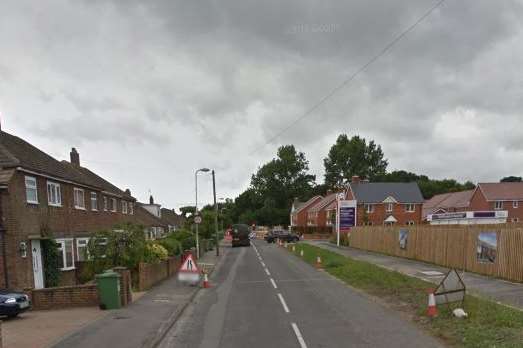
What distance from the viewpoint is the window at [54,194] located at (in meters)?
21.1

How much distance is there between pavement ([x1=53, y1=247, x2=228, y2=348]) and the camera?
32.3ft

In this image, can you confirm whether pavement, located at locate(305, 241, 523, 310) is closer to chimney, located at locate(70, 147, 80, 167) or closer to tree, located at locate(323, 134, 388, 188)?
chimney, located at locate(70, 147, 80, 167)

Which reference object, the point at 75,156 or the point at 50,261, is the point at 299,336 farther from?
the point at 75,156

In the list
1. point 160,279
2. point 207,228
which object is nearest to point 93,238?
point 160,279

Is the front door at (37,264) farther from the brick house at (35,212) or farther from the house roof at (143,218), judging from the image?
the house roof at (143,218)

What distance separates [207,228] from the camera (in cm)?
5778

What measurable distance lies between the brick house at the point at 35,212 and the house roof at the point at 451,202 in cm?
6136

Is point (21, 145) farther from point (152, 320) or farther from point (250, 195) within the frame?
point (250, 195)

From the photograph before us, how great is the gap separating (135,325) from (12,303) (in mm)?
4310

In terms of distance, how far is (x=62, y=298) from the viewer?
594 inches

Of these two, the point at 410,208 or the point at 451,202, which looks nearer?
the point at 410,208

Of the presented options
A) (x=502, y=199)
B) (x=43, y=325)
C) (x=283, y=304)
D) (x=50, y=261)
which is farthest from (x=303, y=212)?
(x=43, y=325)

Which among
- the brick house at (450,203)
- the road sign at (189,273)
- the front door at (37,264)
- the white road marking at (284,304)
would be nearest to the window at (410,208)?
the brick house at (450,203)

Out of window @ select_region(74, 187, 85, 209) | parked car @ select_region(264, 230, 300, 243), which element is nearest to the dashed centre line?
window @ select_region(74, 187, 85, 209)
